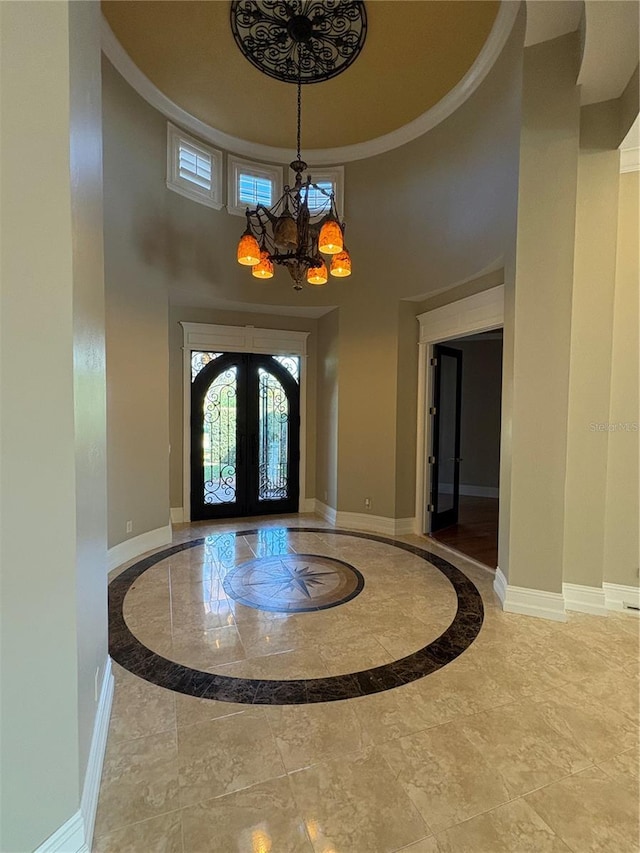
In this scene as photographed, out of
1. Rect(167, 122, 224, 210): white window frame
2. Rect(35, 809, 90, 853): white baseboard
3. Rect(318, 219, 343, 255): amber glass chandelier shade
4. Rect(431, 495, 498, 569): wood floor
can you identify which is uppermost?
Rect(167, 122, 224, 210): white window frame

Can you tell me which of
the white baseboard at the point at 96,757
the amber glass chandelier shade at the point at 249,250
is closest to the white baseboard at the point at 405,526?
the amber glass chandelier shade at the point at 249,250

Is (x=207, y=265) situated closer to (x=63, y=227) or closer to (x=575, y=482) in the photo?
(x=63, y=227)

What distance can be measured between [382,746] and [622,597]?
2.62m

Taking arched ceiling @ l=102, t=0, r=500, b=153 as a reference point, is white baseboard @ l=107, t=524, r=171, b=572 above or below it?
below

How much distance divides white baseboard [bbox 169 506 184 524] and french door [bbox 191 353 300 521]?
0.54 feet

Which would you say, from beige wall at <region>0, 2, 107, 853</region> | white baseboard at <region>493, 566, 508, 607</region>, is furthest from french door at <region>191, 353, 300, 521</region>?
beige wall at <region>0, 2, 107, 853</region>

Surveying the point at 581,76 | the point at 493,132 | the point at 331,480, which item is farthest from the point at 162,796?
the point at 493,132

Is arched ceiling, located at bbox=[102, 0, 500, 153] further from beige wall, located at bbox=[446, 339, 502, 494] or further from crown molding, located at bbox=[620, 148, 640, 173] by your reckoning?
beige wall, located at bbox=[446, 339, 502, 494]

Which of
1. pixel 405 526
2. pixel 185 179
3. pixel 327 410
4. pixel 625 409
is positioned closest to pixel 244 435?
pixel 327 410

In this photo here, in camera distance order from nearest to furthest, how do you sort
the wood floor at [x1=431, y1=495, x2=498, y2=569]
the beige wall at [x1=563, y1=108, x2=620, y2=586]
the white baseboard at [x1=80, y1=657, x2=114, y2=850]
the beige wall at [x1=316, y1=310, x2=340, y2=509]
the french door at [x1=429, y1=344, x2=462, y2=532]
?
the white baseboard at [x1=80, y1=657, x2=114, y2=850], the beige wall at [x1=563, y1=108, x2=620, y2=586], the wood floor at [x1=431, y1=495, x2=498, y2=569], the french door at [x1=429, y1=344, x2=462, y2=532], the beige wall at [x1=316, y1=310, x2=340, y2=509]

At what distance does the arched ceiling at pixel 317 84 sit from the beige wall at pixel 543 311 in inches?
44.7

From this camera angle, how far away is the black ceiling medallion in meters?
3.53

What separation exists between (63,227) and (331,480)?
508cm

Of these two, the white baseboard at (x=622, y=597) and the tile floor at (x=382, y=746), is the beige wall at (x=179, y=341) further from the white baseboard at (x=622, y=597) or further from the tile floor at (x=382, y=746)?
the white baseboard at (x=622, y=597)
